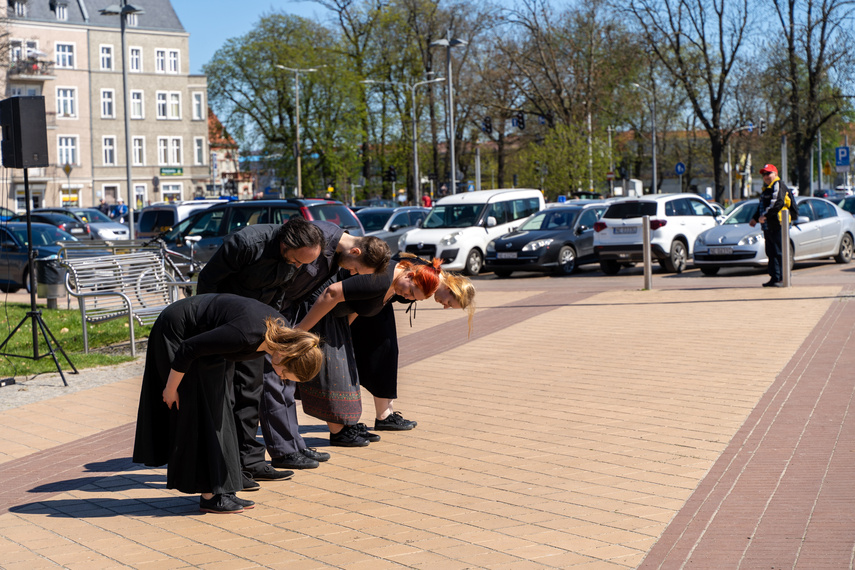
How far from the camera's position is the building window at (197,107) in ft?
250

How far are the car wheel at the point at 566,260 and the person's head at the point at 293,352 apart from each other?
1672cm

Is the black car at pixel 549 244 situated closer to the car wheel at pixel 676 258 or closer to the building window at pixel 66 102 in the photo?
the car wheel at pixel 676 258

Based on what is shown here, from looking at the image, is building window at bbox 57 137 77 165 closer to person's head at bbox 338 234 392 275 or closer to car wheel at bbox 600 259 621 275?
car wheel at bbox 600 259 621 275

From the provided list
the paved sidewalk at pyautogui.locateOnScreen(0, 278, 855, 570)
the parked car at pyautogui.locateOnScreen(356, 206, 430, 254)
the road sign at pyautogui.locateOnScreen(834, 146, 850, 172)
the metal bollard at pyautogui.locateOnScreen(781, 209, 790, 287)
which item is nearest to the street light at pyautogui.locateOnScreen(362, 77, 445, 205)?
the road sign at pyautogui.locateOnScreen(834, 146, 850, 172)

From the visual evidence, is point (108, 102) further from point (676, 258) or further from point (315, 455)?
point (315, 455)

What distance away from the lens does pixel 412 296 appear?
5691 mm

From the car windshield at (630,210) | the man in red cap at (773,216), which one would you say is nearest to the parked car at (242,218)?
the car windshield at (630,210)

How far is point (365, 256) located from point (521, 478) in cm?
157

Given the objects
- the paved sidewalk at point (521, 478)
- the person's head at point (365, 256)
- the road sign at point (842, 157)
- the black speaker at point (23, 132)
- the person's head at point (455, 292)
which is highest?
the road sign at point (842, 157)

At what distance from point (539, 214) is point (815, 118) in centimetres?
2161

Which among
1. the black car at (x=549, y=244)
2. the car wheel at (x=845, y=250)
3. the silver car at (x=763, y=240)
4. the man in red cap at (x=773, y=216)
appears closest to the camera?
the man in red cap at (x=773, y=216)

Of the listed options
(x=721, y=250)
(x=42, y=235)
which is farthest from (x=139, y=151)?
(x=721, y=250)

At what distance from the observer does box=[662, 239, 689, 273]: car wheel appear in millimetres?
19797

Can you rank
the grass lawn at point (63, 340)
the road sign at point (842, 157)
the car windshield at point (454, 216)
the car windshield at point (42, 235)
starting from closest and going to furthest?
the grass lawn at point (63, 340) < the car windshield at point (42, 235) < the car windshield at point (454, 216) < the road sign at point (842, 157)
